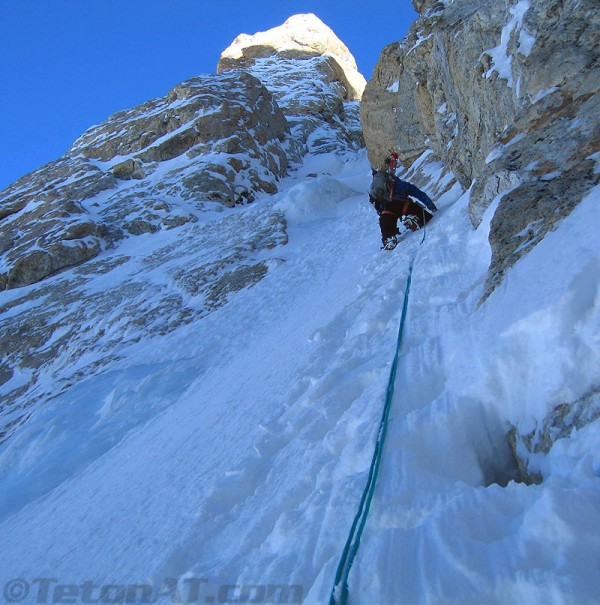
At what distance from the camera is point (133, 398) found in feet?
18.2

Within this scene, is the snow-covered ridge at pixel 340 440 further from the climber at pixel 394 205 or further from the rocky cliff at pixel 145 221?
the rocky cliff at pixel 145 221

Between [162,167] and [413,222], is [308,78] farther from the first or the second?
[413,222]

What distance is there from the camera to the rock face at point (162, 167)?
1853 cm

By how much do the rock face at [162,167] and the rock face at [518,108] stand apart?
42.6ft

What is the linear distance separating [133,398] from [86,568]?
3003 mm

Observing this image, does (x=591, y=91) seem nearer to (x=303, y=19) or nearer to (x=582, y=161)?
(x=582, y=161)

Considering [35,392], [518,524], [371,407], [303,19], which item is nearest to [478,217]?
[371,407]

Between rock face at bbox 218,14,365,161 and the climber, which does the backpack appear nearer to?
the climber

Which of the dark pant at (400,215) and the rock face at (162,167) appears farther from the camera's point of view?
the rock face at (162,167)

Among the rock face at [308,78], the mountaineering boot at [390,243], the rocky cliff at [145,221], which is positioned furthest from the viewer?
the rock face at [308,78]

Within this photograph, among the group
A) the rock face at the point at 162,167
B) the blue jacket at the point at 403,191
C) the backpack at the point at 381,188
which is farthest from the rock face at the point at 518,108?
the rock face at the point at 162,167

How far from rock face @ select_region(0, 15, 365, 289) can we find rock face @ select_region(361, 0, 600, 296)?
511 inches

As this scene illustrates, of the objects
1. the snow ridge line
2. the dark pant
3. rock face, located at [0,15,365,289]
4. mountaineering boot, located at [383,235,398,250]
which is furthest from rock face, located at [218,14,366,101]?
the snow ridge line

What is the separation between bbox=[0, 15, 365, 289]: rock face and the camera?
60.8 ft
